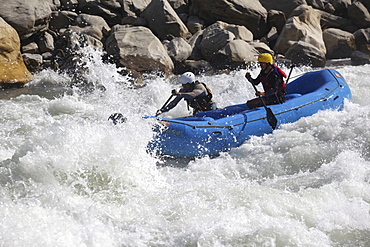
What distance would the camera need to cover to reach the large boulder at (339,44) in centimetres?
1430

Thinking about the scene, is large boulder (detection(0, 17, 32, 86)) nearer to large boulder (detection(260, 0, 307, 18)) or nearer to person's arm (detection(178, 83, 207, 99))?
person's arm (detection(178, 83, 207, 99))

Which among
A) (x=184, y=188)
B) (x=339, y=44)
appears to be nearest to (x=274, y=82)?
(x=184, y=188)

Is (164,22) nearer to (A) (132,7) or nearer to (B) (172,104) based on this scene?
(A) (132,7)

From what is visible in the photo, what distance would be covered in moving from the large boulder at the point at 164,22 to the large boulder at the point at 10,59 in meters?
4.41

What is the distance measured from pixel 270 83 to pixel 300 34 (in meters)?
7.18

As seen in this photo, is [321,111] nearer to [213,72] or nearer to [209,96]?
[209,96]

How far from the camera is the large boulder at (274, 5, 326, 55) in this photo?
536 inches

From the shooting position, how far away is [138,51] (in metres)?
11.3

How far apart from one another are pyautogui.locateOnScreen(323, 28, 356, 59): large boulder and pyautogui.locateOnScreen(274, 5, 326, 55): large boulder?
39cm

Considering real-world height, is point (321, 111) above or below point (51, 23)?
above

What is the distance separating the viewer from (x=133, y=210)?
4355 millimetres

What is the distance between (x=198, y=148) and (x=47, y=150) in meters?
2.13

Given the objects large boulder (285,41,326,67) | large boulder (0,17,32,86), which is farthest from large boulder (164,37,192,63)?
large boulder (0,17,32,86)

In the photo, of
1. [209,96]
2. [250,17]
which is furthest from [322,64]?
[209,96]
